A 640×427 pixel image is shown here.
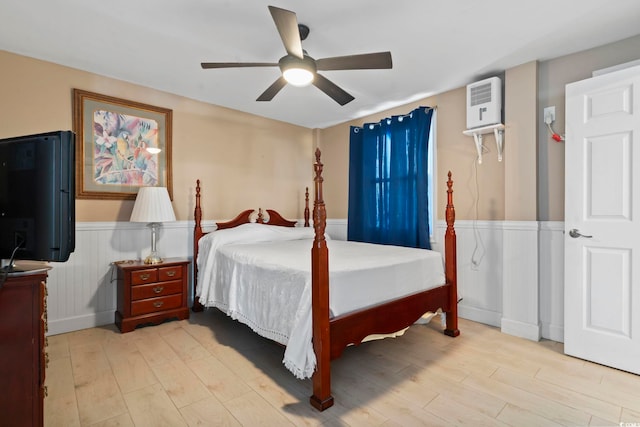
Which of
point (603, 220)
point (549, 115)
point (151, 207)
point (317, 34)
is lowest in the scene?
point (603, 220)

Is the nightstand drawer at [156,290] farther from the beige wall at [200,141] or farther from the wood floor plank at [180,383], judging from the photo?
the wood floor plank at [180,383]

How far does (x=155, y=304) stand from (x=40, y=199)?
205cm

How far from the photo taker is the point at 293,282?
202 centimetres

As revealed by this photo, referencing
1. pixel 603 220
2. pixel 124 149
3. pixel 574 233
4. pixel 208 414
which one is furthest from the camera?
pixel 124 149

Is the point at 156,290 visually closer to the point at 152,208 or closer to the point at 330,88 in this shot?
the point at 152,208

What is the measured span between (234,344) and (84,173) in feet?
7.20

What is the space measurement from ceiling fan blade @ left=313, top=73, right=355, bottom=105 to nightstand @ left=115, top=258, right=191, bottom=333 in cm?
220

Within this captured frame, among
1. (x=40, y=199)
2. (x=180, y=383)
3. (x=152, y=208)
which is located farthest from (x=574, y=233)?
(x=152, y=208)

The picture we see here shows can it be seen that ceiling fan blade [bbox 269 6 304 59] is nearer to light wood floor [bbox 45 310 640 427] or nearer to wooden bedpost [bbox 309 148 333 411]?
wooden bedpost [bbox 309 148 333 411]

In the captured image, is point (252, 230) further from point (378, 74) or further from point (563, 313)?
point (563, 313)

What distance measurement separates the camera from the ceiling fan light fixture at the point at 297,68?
2.10 meters

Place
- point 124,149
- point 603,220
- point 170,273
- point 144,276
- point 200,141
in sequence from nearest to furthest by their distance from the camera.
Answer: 1. point 603,220
2. point 144,276
3. point 170,273
4. point 124,149
5. point 200,141

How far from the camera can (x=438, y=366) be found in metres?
2.27

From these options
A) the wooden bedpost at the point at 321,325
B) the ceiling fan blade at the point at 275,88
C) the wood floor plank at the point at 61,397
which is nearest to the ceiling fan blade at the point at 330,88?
the ceiling fan blade at the point at 275,88
